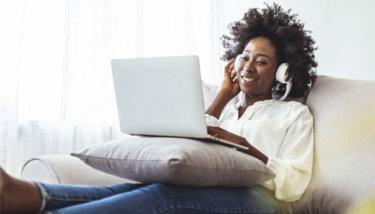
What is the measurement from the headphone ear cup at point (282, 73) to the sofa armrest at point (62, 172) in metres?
0.70

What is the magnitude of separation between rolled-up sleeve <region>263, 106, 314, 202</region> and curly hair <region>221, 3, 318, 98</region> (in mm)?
194

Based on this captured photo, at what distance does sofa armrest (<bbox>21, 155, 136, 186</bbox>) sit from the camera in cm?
126

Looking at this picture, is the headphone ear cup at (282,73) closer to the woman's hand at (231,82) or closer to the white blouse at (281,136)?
the white blouse at (281,136)

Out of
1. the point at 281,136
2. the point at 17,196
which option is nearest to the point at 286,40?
the point at 281,136

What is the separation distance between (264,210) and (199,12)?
1.74 m

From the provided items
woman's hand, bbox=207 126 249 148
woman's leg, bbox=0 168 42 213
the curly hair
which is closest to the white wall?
the curly hair

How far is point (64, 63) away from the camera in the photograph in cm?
205

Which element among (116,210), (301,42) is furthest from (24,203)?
(301,42)

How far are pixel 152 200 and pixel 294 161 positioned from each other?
0.57m

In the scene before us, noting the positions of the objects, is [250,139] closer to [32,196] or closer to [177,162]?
[177,162]

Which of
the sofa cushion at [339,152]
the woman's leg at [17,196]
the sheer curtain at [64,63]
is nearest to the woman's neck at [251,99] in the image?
the sofa cushion at [339,152]

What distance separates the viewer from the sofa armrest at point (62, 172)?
1.26m

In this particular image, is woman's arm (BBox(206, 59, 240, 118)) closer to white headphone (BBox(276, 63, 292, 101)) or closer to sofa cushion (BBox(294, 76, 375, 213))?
white headphone (BBox(276, 63, 292, 101))

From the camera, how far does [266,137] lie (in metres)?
1.50
